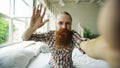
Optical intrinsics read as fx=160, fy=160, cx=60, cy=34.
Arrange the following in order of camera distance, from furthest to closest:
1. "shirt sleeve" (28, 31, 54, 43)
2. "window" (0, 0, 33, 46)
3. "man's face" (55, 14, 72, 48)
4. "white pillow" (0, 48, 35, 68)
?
"window" (0, 0, 33, 46)
"white pillow" (0, 48, 35, 68)
"shirt sleeve" (28, 31, 54, 43)
"man's face" (55, 14, 72, 48)

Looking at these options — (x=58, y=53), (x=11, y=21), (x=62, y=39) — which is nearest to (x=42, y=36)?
(x=58, y=53)

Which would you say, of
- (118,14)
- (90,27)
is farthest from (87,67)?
(90,27)

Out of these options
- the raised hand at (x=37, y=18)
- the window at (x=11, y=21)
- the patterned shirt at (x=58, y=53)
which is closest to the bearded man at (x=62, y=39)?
the patterned shirt at (x=58, y=53)

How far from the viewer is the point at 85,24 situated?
810cm

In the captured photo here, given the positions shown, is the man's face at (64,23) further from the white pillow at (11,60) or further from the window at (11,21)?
the window at (11,21)

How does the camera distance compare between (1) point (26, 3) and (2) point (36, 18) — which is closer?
(2) point (36, 18)

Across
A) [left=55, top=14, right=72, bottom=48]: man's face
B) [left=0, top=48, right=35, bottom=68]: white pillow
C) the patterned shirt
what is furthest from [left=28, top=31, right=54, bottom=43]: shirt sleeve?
[left=0, top=48, right=35, bottom=68]: white pillow

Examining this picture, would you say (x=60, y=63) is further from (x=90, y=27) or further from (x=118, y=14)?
(x=90, y=27)

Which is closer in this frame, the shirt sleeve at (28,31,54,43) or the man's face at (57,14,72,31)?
the man's face at (57,14,72,31)

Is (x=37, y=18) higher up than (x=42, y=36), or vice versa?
(x=37, y=18)

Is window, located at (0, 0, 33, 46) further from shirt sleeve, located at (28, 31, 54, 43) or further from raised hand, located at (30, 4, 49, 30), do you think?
raised hand, located at (30, 4, 49, 30)

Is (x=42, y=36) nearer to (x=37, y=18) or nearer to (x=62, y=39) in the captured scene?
(x=62, y=39)

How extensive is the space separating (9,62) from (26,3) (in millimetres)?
2410

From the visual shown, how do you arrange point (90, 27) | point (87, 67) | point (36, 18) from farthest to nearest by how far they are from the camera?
point (90, 27)
point (87, 67)
point (36, 18)
